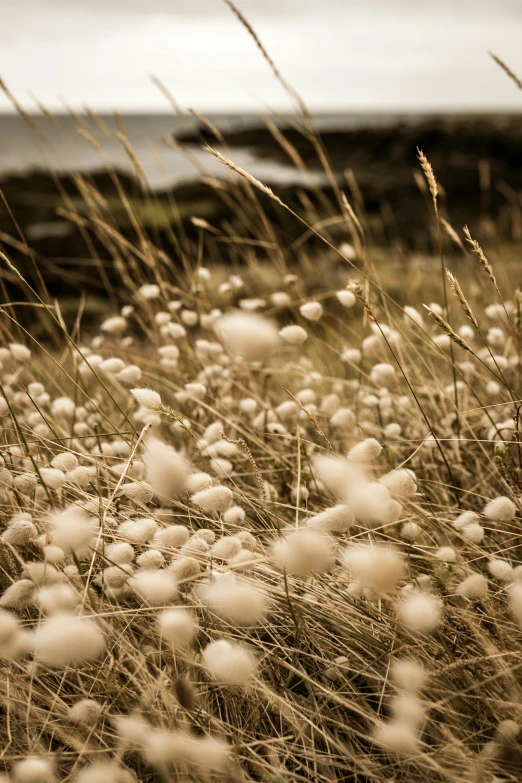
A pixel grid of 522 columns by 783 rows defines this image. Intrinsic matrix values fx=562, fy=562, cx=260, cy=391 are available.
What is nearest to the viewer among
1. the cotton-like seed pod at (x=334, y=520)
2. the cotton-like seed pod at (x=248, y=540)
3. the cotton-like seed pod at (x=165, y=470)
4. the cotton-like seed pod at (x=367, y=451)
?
the cotton-like seed pod at (x=165, y=470)

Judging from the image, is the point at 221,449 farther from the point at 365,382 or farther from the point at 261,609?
the point at 365,382

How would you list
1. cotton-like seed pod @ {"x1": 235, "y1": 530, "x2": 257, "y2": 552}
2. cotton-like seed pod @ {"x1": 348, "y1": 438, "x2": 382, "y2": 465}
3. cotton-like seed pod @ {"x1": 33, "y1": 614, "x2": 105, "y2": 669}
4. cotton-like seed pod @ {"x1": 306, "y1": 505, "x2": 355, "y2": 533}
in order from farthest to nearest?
cotton-like seed pod @ {"x1": 235, "y1": 530, "x2": 257, "y2": 552}, cotton-like seed pod @ {"x1": 348, "y1": 438, "x2": 382, "y2": 465}, cotton-like seed pod @ {"x1": 306, "y1": 505, "x2": 355, "y2": 533}, cotton-like seed pod @ {"x1": 33, "y1": 614, "x2": 105, "y2": 669}

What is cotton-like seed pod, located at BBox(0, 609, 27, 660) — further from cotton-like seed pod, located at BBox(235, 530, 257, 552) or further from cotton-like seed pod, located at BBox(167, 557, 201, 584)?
cotton-like seed pod, located at BBox(235, 530, 257, 552)

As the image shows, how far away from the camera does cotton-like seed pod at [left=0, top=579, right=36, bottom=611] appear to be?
39.3 inches

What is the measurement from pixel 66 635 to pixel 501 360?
1519 millimetres

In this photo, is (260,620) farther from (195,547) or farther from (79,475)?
(79,475)

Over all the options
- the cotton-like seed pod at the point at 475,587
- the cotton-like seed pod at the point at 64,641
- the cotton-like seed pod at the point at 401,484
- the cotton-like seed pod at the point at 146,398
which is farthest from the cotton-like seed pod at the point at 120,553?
the cotton-like seed pod at the point at 475,587

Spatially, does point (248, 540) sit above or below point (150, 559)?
below

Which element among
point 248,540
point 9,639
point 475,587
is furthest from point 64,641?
point 475,587

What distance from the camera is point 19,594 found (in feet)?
3.29

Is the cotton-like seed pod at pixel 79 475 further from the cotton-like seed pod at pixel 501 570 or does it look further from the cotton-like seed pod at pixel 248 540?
the cotton-like seed pod at pixel 501 570

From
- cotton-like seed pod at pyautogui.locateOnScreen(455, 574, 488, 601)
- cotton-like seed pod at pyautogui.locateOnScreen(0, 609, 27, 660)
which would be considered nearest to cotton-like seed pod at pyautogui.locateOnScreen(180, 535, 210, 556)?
cotton-like seed pod at pyautogui.locateOnScreen(0, 609, 27, 660)

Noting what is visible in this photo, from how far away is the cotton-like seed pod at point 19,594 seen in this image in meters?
1.00

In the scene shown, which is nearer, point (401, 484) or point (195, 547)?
point (401, 484)
